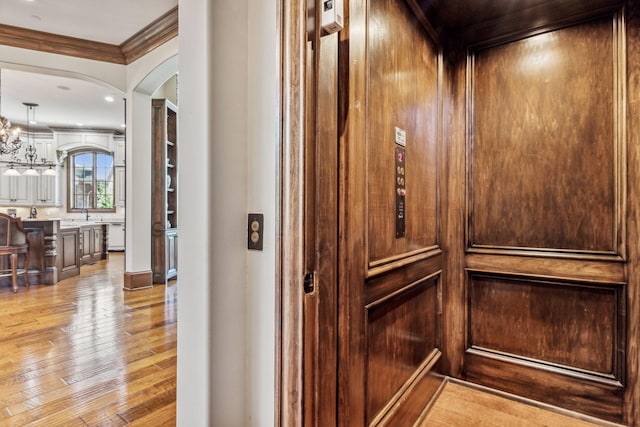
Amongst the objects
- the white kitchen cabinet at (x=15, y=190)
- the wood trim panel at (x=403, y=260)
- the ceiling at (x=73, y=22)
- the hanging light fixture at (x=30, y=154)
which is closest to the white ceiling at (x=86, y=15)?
the ceiling at (x=73, y=22)

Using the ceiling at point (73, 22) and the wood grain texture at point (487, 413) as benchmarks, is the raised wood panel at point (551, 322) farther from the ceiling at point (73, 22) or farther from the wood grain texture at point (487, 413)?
the ceiling at point (73, 22)

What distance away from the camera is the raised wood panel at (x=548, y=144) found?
72.9 inches

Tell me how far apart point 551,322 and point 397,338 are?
43.0 inches

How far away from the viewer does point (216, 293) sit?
0.91 m

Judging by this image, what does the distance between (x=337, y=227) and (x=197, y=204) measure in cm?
44

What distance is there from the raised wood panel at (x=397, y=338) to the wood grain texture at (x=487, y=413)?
30 cm

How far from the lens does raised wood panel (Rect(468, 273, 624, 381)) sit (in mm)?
1862

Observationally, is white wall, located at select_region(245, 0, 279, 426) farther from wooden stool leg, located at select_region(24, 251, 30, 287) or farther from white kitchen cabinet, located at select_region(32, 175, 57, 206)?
white kitchen cabinet, located at select_region(32, 175, 57, 206)

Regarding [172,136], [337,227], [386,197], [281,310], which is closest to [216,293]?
[281,310]

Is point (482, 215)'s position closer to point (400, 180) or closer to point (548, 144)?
point (548, 144)

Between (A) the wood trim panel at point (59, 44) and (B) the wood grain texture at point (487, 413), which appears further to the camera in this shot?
(A) the wood trim panel at point (59, 44)

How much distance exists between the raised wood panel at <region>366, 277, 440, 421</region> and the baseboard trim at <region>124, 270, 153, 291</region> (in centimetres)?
392

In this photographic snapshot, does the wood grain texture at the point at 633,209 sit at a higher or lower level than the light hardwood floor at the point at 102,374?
higher

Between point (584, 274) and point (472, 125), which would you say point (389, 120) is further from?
point (584, 274)
